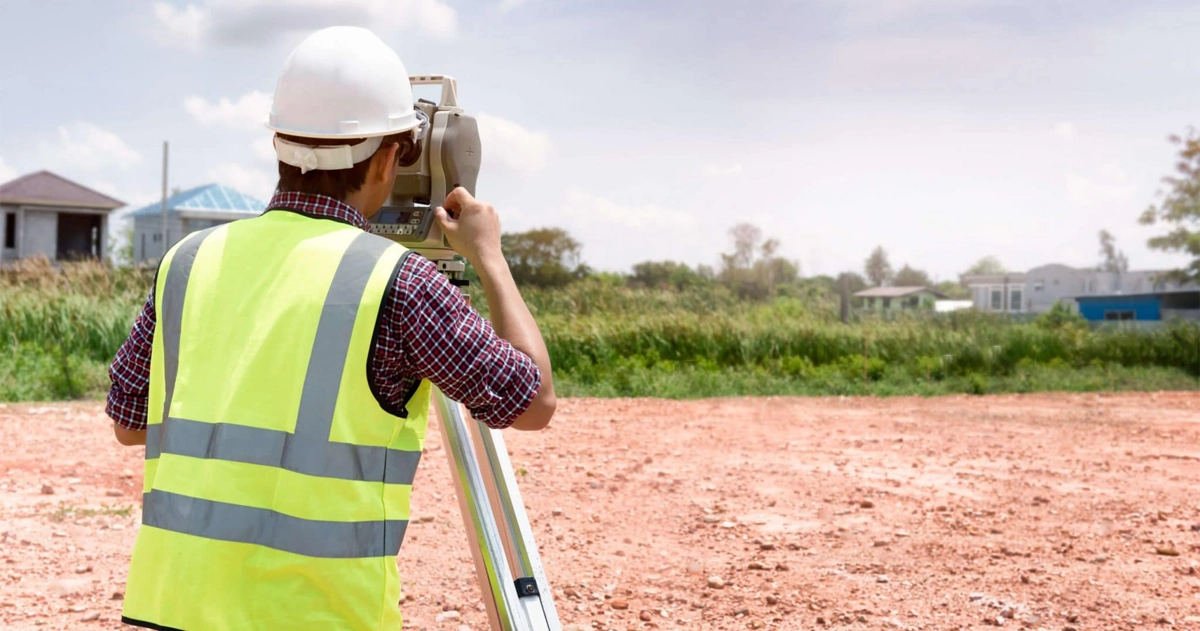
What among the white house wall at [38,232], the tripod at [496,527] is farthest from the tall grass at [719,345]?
the white house wall at [38,232]

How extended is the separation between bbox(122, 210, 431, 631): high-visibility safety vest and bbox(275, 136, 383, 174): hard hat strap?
0.13 metres

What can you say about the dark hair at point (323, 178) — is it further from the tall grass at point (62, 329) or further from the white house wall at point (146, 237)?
the white house wall at point (146, 237)

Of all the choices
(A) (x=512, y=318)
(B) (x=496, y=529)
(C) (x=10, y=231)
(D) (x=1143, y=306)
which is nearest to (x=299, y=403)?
(A) (x=512, y=318)

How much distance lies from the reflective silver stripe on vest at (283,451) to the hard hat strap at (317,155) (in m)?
0.39

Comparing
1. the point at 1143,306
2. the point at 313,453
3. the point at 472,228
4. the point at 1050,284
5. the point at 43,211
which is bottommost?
the point at 313,453

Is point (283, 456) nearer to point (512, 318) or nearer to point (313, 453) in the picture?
point (313, 453)

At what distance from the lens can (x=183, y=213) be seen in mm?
29828

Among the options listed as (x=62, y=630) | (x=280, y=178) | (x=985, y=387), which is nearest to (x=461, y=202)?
(x=280, y=178)

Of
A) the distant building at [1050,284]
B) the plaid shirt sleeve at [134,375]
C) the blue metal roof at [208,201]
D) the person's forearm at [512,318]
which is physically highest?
the blue metal roof at [208,201]

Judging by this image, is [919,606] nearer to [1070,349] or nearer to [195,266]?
[195,266]

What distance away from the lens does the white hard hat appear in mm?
1442

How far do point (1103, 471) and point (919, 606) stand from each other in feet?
11.8

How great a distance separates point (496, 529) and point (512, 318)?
0.58 metres

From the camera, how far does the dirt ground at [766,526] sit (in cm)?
381
